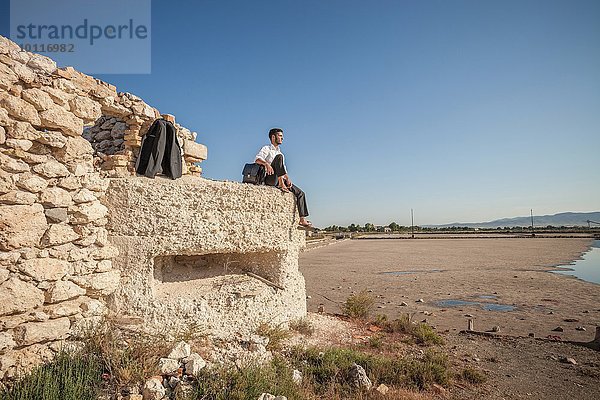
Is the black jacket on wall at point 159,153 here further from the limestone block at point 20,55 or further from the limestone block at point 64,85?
the limestone block at point 20,55

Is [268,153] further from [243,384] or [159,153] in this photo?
[243,384]

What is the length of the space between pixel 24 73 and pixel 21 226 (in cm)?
168

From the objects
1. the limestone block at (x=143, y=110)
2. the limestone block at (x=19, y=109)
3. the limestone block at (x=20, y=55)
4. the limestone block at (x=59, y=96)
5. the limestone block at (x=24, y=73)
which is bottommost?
the limestone block at (x=19, y=109)

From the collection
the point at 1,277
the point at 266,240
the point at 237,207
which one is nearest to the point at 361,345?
the point at 266,240

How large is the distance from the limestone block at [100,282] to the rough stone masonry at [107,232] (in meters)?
0.01

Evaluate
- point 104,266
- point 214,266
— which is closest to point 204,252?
point 214,266

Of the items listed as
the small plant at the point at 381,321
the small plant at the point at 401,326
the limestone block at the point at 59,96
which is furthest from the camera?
the small plant at the point at 381,321

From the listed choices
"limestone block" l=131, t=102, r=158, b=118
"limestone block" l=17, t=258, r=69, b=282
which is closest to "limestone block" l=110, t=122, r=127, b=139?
"limestone block" l=131, t=102, r=158, b=118

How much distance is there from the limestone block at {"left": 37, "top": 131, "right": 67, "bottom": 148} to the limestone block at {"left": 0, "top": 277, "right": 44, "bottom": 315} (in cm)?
150

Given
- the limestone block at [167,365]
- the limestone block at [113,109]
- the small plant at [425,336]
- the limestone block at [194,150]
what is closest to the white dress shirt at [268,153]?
the limestone block at [194,150]

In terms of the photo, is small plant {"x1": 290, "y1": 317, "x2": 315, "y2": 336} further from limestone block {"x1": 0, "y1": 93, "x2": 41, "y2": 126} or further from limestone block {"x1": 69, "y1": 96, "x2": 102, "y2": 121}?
limestone block {"x1": 0, "y1": 93, "x2": 41, "y2": 126}

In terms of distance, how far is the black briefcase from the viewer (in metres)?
6.54

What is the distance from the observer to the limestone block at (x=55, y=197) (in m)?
3.78

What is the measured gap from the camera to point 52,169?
388cm
